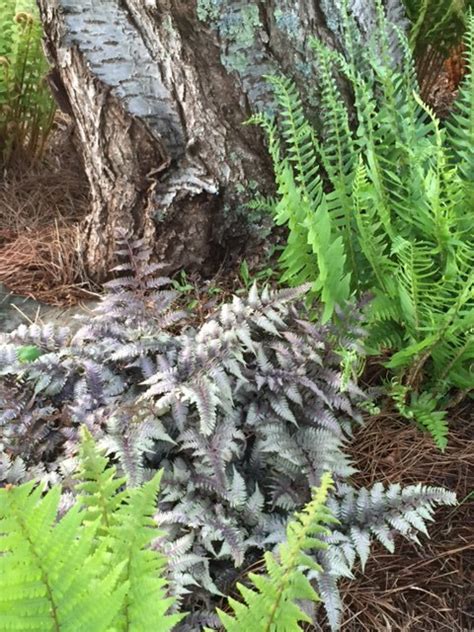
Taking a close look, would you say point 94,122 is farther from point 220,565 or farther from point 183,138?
point 220,565

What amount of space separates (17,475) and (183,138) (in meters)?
1.25

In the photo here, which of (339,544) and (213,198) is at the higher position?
(213,198)

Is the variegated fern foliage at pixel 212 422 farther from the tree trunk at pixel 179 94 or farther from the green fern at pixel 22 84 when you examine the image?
the green fern at pixel 22 84

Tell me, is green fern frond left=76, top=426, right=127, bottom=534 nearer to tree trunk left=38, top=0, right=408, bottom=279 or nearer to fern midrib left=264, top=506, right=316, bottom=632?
fern midrib left=264, top=506, right=316, bottom=632

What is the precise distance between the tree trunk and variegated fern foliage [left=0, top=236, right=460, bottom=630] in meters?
0.41

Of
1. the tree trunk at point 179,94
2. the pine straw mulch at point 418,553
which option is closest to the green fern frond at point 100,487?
the pine straw mulch at point 418,553

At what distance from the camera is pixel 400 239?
5.70 feet

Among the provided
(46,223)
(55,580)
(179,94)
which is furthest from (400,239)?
(46,223)

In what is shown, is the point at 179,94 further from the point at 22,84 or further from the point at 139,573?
the point at 139,573

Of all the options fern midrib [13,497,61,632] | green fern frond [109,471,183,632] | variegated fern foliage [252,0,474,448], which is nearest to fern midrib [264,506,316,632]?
green fern frond [109,471,183,632]

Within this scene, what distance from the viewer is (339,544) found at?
5.48 feet

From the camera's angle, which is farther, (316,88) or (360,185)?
(316,88)

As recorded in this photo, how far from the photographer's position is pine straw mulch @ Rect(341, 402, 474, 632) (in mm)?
1650

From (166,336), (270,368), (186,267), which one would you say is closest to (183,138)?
(186,267)
